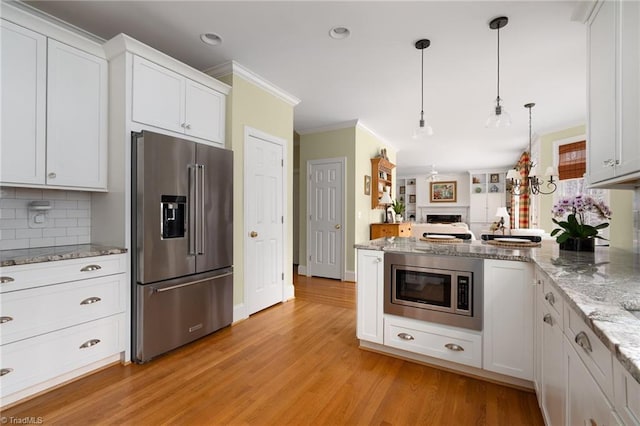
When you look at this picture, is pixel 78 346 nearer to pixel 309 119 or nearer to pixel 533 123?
pixel 309 119

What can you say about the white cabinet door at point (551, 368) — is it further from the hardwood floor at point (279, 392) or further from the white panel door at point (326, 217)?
the white panel door at point (326, 217)

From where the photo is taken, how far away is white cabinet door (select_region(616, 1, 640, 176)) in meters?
1.31

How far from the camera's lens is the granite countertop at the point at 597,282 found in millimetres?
693

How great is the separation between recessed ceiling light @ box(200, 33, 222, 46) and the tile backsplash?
1.64 metres

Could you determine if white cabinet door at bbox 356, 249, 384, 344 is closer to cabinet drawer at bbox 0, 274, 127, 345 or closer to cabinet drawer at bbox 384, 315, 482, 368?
cabinet drawer at bbox 384, 315, 482, 368

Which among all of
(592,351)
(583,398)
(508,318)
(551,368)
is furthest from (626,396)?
(508,318)

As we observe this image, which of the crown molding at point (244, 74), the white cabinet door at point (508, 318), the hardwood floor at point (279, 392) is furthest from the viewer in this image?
the crown molding at point (244, 74)

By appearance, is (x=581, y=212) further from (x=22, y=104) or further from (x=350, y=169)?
(x=22, y=104)

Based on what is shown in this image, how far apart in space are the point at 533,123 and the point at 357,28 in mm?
4094

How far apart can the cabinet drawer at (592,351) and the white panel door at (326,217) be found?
386 cm

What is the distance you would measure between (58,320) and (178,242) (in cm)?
86

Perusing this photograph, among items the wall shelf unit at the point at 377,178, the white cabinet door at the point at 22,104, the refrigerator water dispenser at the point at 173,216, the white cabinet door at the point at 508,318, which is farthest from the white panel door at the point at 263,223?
the wall shelf unit at the point at 377,178

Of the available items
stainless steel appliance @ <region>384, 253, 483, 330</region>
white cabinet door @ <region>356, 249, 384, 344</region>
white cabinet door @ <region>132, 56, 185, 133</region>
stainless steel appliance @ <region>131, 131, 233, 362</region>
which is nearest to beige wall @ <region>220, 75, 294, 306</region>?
stainless steel appliance @ <region>131, 131, 233, 362</region>

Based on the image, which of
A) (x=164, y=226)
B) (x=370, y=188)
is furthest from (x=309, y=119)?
(x=164, y=226)
